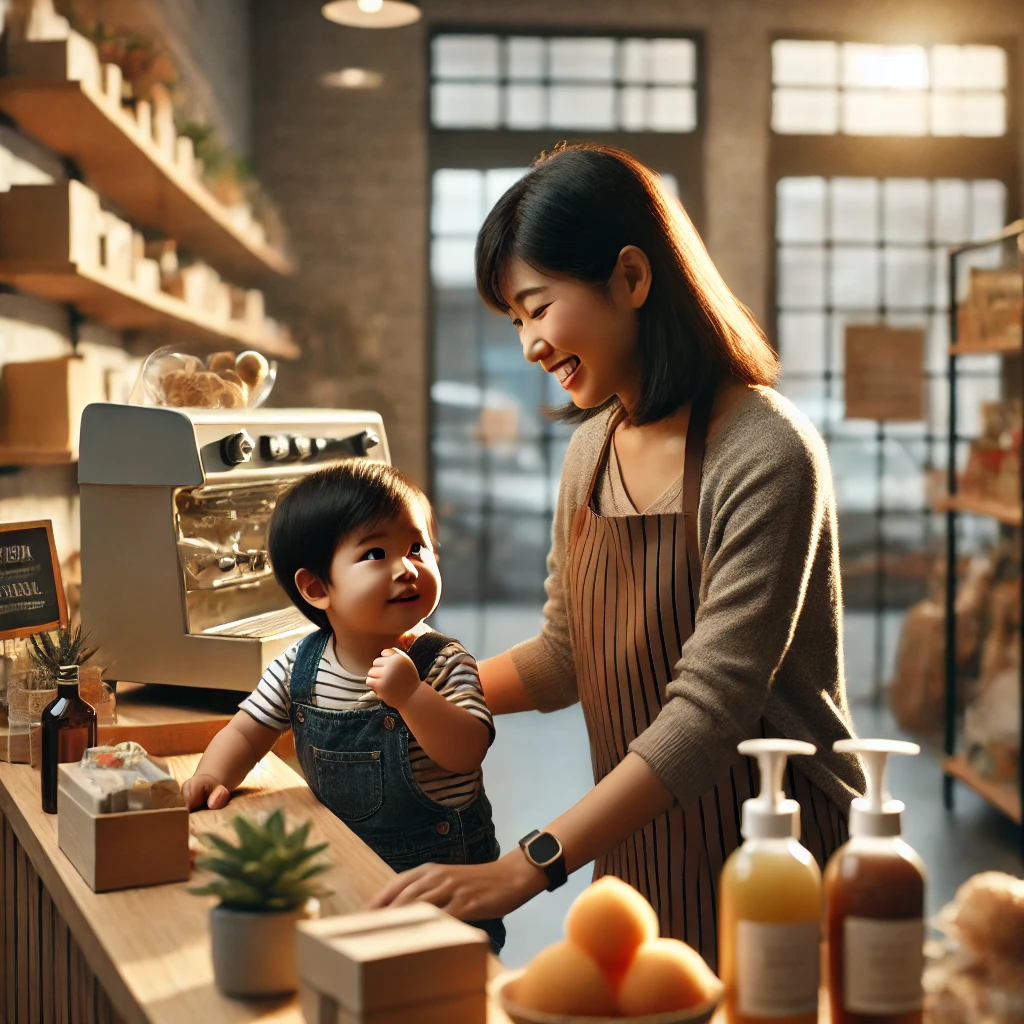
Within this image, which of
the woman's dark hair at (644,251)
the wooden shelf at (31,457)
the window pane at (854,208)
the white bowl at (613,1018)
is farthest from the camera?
the window pane at (854,208)

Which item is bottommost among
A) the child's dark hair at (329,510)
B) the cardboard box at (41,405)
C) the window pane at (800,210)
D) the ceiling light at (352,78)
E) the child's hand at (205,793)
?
the child's hand at (205,793)

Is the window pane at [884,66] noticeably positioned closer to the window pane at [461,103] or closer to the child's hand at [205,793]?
the window pane at [461,103]

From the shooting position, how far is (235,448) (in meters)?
2.16

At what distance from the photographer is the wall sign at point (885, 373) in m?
6.88

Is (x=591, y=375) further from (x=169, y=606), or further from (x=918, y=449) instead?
(x=918, y=449)

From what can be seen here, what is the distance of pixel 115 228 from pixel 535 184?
1.80 metres

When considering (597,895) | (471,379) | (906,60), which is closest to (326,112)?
(471,379)

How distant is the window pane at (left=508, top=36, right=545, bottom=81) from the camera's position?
22.0 feet

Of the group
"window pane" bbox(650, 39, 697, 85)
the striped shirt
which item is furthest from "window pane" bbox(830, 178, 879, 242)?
the striped shirt

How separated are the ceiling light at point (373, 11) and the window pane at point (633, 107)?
2.38 m

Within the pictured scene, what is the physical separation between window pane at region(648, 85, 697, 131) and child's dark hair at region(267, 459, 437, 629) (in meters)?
5.55

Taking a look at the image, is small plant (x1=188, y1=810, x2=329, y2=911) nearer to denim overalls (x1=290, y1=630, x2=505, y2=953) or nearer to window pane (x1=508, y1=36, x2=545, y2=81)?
denim overalls (x1=290, y1=630, x2=505, y2=953)

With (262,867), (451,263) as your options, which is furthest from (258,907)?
(451,263)

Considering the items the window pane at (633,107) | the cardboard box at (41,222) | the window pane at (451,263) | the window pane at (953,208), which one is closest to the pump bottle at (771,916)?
the cardboard box at (41,222)
